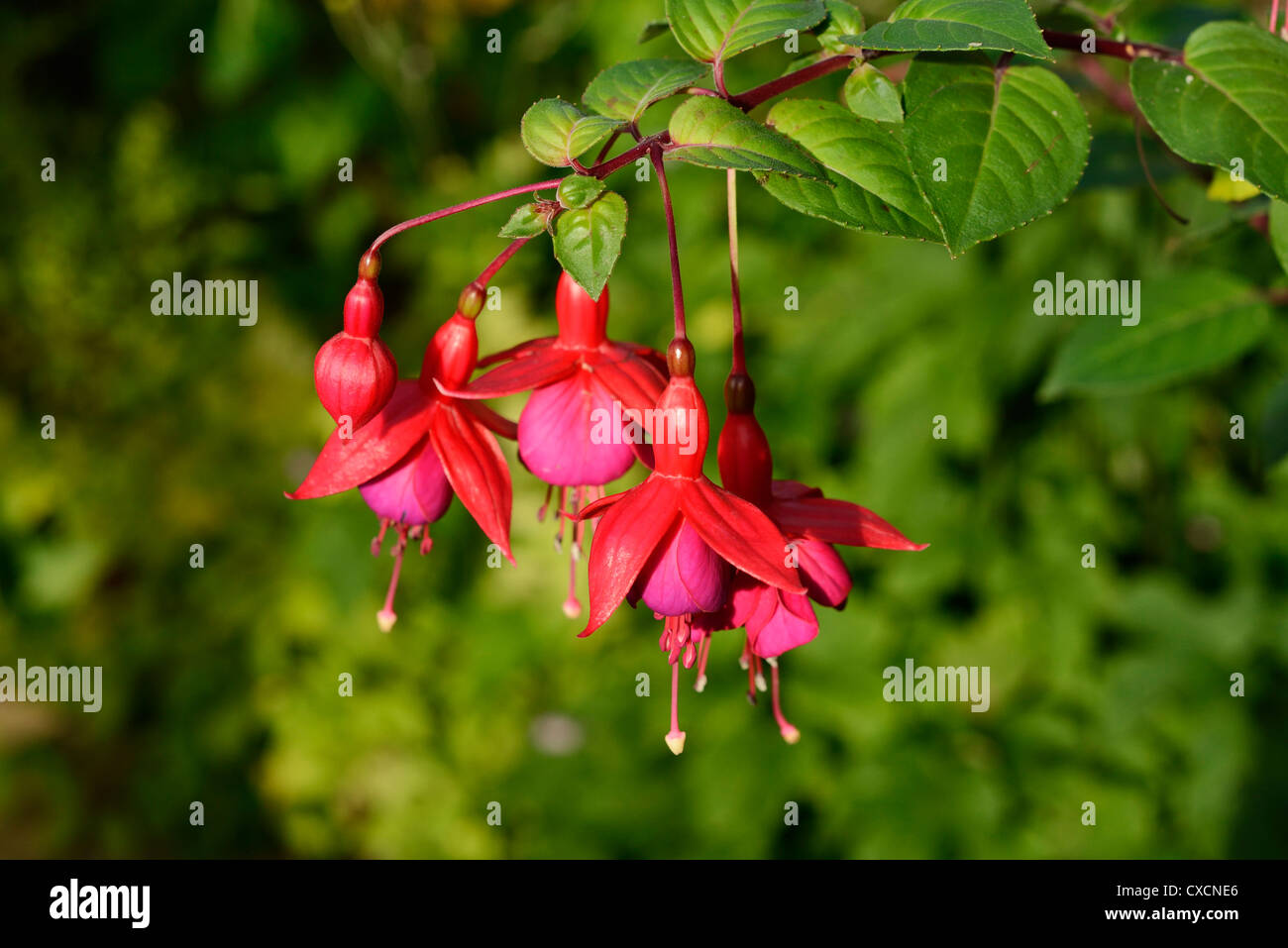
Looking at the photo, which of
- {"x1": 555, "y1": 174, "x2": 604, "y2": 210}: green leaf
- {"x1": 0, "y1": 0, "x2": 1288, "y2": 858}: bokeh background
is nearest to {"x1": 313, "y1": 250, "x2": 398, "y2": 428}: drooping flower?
{"x1": 555, "y1": 174, "x2": 604, "y2": 210}: green leaf

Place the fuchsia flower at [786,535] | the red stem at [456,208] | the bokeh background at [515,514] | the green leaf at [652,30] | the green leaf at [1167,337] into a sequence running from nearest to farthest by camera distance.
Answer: the red stem at [456,208], the fuchsia flower at [786,535], the green leaf at [652,30], the green leaf at [1167,337], the bokeh background at [515,514]

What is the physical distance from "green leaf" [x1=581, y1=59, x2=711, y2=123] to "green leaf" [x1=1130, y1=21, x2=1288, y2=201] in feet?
0.80

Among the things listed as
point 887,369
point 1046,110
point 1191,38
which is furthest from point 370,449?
point 887,369

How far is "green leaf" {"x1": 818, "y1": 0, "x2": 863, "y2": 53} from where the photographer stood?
538 mm

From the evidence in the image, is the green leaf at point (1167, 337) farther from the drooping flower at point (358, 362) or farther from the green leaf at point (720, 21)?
the drooping flower at point (358, 362)

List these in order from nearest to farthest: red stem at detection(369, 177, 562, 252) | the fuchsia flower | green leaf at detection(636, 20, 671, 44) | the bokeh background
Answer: red stem at detection(369, 177, 562, 252) → the fuchsia flower → green leaf at detection(636, 20, 671, 44) → the bokeh background

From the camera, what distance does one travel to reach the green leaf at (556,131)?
501 millimetres

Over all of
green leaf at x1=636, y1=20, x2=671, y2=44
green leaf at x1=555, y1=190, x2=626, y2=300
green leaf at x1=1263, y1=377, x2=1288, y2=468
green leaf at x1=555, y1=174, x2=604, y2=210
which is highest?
green leaf at x1=636, y1=20, x2=671, y2=44

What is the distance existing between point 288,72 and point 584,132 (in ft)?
7.14

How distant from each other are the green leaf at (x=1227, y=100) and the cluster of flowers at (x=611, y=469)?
0.83ft

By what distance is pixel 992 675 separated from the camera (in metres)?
1.57

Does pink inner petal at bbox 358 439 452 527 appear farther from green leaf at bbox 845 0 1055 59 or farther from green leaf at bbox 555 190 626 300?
green leaf at bbox 845 0 1055 59

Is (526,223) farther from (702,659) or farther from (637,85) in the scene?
(702,659)

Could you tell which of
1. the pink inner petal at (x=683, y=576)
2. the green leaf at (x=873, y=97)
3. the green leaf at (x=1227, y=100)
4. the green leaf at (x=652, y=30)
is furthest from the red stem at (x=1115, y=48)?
the pink inner petal at (x=683, y=576)
